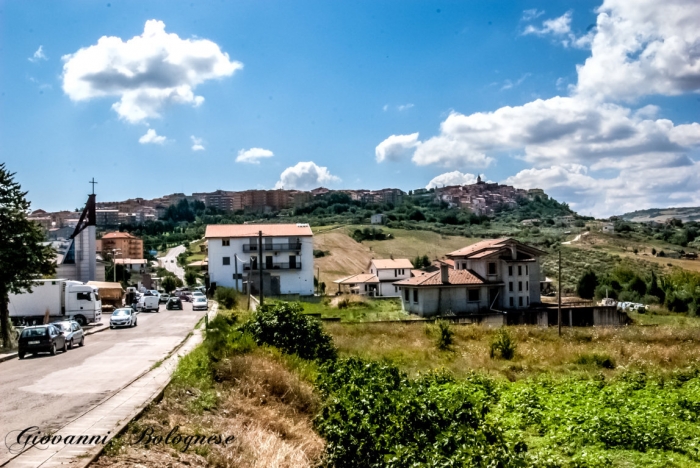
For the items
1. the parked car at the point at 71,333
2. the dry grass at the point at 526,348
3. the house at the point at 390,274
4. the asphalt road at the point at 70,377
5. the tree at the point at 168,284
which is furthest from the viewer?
the tree at the point at 168,284

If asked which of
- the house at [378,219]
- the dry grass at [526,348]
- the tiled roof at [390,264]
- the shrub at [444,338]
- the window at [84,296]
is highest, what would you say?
the house at [378,219]

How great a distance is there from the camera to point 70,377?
57.3 ft

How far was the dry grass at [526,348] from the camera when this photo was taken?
25375mm

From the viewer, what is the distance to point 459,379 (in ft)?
71.8

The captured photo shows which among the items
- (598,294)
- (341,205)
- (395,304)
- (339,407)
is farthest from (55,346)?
(341,205)

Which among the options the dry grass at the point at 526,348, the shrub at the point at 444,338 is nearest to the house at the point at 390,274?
the dry grass at the point at 526,348

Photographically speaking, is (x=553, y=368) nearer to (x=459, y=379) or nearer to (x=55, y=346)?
(x=459, y=379)

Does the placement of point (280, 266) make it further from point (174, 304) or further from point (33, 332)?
point (33, 332)

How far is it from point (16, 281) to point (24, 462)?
A: 68.4 feet

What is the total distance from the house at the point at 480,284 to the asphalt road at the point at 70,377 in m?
25.5

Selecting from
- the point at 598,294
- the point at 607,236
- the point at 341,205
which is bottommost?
the point at 598,294

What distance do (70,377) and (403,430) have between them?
1075 cm

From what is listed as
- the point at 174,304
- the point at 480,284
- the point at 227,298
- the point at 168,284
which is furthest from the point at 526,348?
the point at 168,284

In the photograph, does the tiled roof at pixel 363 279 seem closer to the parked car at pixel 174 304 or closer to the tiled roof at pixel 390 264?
the tiled roof at pixel 390 264
